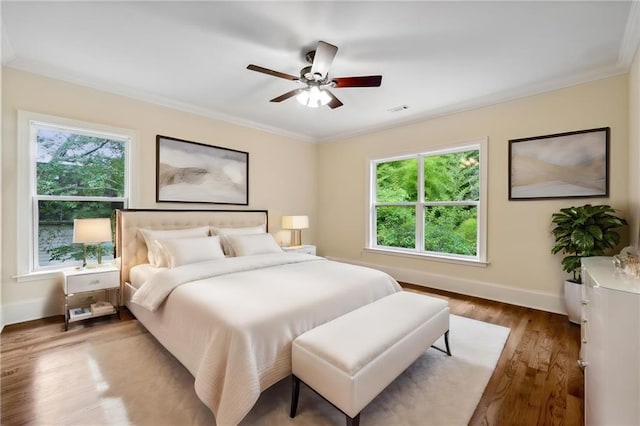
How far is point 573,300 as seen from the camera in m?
2.82

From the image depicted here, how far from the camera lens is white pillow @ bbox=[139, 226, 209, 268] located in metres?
3.03

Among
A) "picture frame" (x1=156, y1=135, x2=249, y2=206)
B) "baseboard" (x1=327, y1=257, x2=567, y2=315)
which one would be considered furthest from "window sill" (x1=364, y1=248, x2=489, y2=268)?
"picture frame" (x1=156, y1=135, x2=249, y2=206)

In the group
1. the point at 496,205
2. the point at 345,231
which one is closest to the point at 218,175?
the point at 345,231

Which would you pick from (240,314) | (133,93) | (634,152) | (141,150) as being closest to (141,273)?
(141,150)

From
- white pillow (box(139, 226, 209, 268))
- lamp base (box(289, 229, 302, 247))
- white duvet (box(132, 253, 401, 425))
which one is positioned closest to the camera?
white duvet (box(132, 253, 401, 425))

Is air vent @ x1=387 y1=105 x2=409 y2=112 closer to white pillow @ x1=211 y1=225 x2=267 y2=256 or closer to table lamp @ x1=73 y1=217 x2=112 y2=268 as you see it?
white pillow @ x1=211 y1=225 x2=267 y2=256

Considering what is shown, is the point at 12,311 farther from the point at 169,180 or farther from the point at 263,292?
the point at 263,292

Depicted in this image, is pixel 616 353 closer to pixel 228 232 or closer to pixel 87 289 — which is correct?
pixel 228 232

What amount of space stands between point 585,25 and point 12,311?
229 inches

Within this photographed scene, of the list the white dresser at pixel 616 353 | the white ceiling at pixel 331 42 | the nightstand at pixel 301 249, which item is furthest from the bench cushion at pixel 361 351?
the nightstand at pixel 301 249

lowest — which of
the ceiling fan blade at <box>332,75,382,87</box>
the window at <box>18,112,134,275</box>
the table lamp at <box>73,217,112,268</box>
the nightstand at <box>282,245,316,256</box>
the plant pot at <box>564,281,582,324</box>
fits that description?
the plant pot at <box>564,281,582,324</box>

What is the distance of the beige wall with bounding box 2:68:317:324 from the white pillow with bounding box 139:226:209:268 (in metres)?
0.50

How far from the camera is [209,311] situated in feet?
5.76

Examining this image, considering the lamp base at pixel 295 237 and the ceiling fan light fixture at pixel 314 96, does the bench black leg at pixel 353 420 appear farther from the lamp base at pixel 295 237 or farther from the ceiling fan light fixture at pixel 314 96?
the lamp base at pixel 295 237
